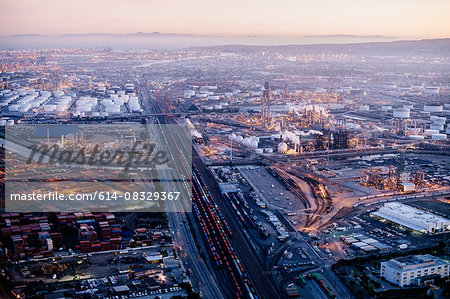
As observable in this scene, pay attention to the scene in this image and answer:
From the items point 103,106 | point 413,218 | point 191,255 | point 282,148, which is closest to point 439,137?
point 282,148

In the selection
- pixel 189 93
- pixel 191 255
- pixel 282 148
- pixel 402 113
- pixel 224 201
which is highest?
pixel 189 93

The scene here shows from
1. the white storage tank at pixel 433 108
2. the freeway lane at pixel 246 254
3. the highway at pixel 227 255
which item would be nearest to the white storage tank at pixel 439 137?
the white storage tank at pixel 433 108

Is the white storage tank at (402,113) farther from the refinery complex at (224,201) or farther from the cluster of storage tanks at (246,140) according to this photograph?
the cluster of storage tanks at (246,140)

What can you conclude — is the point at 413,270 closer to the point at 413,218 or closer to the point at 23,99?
the point at 413,218

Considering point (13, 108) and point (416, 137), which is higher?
point (13, 108)

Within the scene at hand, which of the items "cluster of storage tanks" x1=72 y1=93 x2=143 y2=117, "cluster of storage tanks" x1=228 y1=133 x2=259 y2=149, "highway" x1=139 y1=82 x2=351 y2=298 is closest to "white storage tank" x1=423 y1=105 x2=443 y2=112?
"cluster of storage tanks" x1=228 y1=133 x2=259 y2=149
